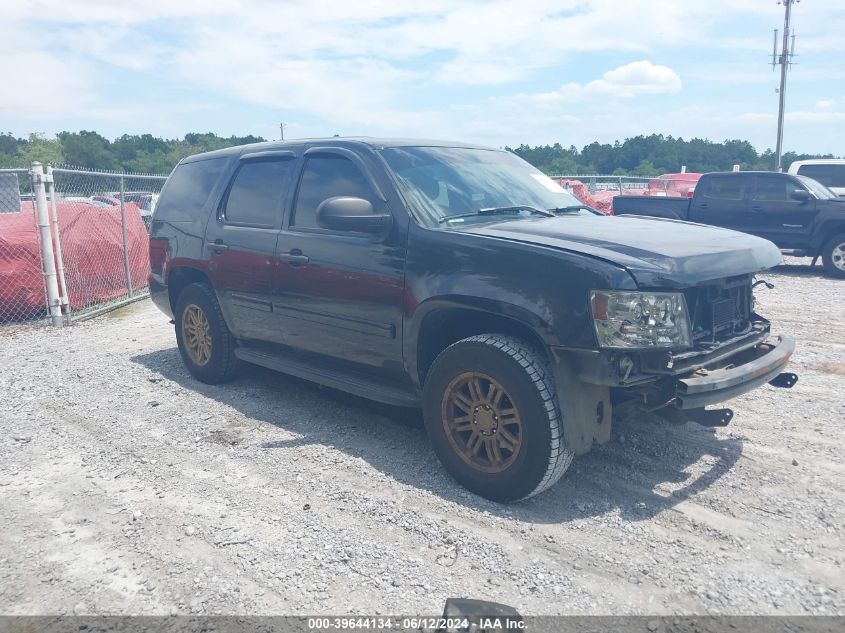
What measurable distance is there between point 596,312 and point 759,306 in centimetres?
698

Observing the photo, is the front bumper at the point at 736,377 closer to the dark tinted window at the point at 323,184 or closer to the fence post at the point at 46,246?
the dark tinted window at the point at 323,184

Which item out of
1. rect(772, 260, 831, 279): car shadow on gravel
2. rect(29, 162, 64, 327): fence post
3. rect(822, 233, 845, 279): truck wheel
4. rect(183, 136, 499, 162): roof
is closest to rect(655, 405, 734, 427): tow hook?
rect(183, 136, 499, 162): roof

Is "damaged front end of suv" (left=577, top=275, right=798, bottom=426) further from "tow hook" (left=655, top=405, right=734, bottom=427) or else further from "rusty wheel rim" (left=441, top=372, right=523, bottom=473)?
"rusty wheel rim" (left=441, top=372, right=523, bottom=473)

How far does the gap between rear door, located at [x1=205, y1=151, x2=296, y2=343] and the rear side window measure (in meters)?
15.7

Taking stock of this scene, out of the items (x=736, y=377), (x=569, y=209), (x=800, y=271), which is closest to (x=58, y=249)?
(x=569, y=209)

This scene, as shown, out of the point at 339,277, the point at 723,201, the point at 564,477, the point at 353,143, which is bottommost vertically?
the point at 564,477

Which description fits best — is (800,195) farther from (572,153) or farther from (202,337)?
(572,153)

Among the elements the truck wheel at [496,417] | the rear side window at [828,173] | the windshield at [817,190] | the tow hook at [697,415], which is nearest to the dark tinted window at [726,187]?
the windshield at [817,190]

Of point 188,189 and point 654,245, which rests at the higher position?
point 188,189

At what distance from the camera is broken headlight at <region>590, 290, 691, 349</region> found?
133 inches

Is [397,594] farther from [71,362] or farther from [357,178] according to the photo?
[71,362]

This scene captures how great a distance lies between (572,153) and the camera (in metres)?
57.9

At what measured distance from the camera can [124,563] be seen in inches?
132

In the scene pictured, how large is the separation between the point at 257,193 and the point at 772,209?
10.9 metres
